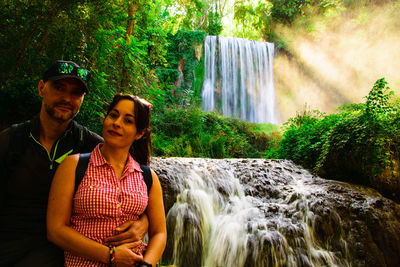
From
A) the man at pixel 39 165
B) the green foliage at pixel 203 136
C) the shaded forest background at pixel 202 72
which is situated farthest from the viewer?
the green foliage at pixel 203 136

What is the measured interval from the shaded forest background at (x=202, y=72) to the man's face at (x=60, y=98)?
2.54 meters

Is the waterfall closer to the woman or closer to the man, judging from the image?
the man

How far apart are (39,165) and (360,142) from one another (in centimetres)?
556

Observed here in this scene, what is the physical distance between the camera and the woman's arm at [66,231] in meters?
1.41

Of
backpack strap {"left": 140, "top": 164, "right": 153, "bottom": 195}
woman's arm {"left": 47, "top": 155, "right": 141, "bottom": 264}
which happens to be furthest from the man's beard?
backpack strap {"left": 140, "top": 164, "right": 153, "bottom": 195}

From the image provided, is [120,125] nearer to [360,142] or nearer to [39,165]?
[39,165]

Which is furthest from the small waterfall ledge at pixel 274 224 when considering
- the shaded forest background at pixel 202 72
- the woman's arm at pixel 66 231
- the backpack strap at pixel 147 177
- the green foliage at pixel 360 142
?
the woman's arm at pixel 66 231

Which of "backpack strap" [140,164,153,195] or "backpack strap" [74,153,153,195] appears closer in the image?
"backpack strap" [74,153,153,195]

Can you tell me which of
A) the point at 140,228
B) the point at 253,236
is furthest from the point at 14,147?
the point at 253,236

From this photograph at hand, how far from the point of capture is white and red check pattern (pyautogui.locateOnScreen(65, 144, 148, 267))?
1461 mm

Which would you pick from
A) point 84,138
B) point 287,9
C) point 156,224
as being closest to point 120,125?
point 84,138

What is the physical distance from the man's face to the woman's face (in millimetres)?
472

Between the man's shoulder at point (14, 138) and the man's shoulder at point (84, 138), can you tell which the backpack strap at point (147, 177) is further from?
the man's shoulder at point (14, 138)

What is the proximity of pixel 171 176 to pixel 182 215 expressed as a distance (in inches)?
31.7
